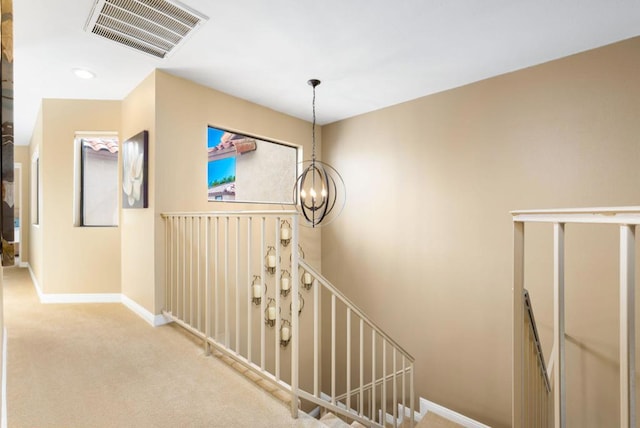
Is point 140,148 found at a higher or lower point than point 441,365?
higher

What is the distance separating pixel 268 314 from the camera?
374 centimetres

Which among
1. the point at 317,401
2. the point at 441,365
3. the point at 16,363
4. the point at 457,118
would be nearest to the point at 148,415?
the point at 317,401

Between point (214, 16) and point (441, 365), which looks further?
point (441, 365)

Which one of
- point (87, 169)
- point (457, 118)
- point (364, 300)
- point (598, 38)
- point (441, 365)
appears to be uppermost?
point (598, 38)

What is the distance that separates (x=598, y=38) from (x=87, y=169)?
494 centimetres

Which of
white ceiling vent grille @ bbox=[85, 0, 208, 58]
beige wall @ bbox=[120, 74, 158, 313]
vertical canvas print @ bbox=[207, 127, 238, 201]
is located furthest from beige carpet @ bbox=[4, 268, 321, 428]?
white ceiling vent grille @ bbox=[85, 0, 208, 58]

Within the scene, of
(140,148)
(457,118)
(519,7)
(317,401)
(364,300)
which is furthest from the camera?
(364,300)

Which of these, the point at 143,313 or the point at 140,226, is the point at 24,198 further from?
the point at 143,313

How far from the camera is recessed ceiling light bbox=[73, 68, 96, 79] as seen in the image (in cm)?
279

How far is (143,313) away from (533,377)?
301 centimetres

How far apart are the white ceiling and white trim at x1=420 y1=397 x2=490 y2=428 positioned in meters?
3.25

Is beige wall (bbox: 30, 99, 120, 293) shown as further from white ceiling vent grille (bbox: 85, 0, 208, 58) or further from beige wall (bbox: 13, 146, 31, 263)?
beige wall (bbox: 13, 146, 31, 263)

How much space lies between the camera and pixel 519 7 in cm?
198

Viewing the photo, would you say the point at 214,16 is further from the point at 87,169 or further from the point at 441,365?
the point at 441,365
